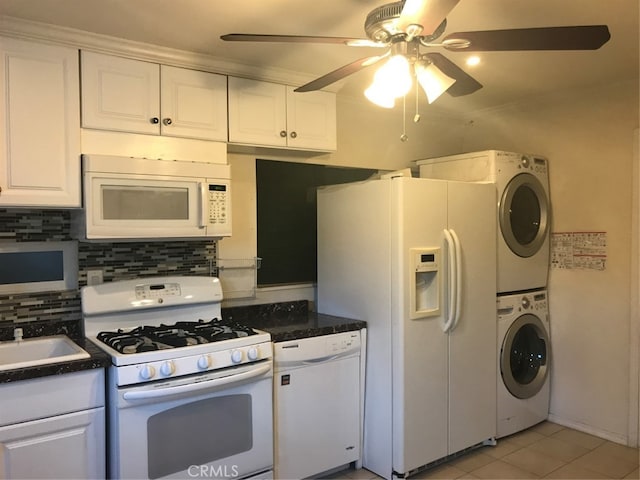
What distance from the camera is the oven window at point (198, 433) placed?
7.30 ft

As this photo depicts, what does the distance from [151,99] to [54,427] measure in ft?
5.09

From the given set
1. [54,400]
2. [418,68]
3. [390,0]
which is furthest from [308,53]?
[54,400]

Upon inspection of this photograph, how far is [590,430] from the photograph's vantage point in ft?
11.3

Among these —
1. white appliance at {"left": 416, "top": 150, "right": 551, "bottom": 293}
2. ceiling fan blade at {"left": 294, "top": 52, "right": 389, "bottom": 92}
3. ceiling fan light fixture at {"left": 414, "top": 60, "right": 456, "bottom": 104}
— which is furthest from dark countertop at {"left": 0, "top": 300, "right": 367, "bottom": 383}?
ceiling fan light fixture at {"left": 414, "top": 60, "right": 456, "bottom": 104}

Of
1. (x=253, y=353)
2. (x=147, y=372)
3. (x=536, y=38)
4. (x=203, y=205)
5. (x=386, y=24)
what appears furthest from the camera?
(x=203, y=205)

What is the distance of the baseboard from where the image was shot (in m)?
3.29

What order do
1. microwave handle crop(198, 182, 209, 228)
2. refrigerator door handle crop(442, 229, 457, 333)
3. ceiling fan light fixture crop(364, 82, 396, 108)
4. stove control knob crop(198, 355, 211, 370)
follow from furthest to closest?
refrigerator door handle crop(442, 229, 457, 333)
microwave handle crop(198, 182, 209, 228)
stove control knob crop(198, 355, 211, 370)
ceiling fan light fixture crop(364, 82, 396, 108)

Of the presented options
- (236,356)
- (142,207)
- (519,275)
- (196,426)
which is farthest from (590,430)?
(142,207)

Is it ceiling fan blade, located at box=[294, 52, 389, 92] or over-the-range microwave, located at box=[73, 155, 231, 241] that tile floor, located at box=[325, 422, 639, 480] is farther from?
ceiling fan blade, located at box=[294, 52, 389, 92]

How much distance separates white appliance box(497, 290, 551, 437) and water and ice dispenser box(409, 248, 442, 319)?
65 cm

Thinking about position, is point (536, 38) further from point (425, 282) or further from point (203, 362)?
point (203, 362)

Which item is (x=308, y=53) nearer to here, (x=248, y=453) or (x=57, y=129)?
(x=57, y=129)

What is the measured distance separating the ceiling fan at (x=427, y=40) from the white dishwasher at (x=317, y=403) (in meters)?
1.41

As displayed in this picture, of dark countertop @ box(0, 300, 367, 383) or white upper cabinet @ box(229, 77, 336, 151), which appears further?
white upper cabinet @ box(229, 77, 336, 151)
